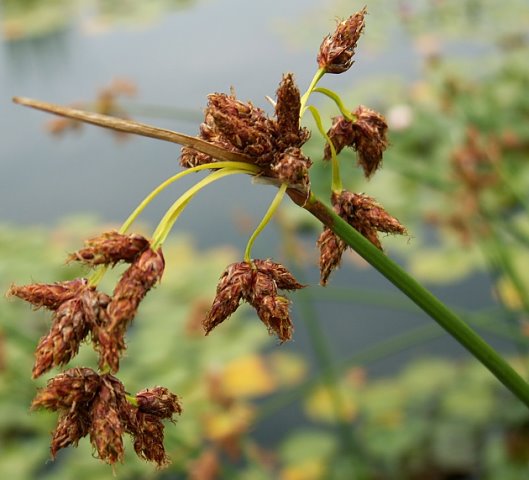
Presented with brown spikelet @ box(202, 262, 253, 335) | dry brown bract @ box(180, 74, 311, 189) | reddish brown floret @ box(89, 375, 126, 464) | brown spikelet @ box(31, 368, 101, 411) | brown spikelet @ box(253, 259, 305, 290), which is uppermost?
dry brown bract @ box(180, 74, 311, 189)

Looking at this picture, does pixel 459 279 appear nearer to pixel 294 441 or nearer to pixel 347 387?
pixel 347 387

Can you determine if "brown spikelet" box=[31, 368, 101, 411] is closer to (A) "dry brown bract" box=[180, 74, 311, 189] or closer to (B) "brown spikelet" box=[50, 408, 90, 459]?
(B) "brown spikelet" box=[50, 408, 90, 459]

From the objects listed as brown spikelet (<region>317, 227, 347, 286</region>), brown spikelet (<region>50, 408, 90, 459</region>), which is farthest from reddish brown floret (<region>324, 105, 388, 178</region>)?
brown spikelet (<region>50, 408, 90, 459</region>)

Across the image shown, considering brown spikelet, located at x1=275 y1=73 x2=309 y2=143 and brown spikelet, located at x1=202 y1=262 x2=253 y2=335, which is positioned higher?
brown spikelet, located at x1=275 y1=73 x2=309 y2=143

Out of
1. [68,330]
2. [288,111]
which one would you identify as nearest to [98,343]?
[68,330]

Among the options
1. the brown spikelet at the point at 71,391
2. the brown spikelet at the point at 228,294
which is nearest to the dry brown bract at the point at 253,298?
the brown spikelet at the point at 228,294

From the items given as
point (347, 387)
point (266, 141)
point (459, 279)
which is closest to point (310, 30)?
point (459, 279)

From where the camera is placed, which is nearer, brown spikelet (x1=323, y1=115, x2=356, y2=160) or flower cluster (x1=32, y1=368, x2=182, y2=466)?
flower cluster (x1=32, y1=368, x2=182, y2=466)
